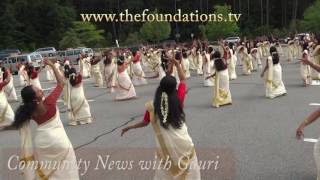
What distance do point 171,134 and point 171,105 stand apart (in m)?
0.33

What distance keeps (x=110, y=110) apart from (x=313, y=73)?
287 inches

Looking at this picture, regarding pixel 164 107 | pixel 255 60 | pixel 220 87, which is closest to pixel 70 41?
pixel 255 60

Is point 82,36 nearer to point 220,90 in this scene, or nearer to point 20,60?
point 20,60

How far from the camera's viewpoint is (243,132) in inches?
441

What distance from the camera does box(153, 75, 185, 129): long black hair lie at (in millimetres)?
6477

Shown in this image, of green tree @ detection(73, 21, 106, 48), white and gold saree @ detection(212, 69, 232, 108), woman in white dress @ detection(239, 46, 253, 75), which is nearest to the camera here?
white and gold saree @ detection(212, 69, 232, 108)

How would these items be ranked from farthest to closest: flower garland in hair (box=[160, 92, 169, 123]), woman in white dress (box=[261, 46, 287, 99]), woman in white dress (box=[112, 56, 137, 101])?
1. woman in white dress (box=[112, 56, 137, 101])
2. woman in white dress (box=[261, 46, 287, 99])
3. flower garland in hair (box=[160, 92, 169, 123])

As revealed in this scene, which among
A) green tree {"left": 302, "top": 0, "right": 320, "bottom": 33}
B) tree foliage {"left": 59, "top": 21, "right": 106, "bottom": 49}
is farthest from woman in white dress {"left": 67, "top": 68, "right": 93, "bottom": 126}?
green tree {"left": 302, "top": 0, "right": 320, "bottom": 33}

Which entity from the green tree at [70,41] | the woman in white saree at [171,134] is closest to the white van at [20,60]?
the green tree at [70,41]

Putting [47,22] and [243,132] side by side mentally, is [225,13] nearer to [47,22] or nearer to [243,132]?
[47,22]

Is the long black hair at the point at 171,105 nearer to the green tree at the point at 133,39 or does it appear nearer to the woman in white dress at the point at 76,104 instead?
the woman in white dress at the point at 76,104

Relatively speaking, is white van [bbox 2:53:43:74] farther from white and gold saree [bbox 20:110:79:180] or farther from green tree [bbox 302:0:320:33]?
white and gold saree [bbox 20:110:79:180]

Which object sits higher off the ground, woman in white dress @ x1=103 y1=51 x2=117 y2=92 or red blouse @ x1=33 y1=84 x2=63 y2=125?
red blouse @ x1=33 y1=84 x2=63 y2=125

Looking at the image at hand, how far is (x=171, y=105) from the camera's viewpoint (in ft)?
21.2
